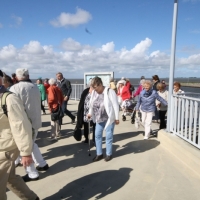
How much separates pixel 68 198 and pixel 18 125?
1.55 meters

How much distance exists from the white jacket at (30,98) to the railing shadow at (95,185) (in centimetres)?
123

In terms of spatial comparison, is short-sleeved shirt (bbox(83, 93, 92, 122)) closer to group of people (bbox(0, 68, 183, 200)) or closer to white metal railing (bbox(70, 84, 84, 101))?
group of people (bbox(0, 68, 183, 200))

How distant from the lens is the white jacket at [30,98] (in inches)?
145

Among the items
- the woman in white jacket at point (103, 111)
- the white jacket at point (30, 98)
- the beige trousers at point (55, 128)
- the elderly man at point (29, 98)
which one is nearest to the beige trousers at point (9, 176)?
the elderly man at point (29, 98)

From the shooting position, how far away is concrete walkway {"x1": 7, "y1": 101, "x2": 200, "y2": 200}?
325 cm

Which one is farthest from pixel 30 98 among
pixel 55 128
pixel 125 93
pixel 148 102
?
pixel 125 93

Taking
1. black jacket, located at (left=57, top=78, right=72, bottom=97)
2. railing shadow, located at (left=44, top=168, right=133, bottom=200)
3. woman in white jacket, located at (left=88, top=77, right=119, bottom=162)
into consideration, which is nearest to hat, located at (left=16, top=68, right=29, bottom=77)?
woman in white jacket, located at (left=88, top=77, right=119, bottom=162)

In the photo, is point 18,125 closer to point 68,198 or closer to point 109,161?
point 68,198

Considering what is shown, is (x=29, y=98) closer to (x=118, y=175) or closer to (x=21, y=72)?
(x=21, y=72)

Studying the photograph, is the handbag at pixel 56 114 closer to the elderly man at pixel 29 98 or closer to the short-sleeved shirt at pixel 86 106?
the short-sleeved shirt at pixel 86 106

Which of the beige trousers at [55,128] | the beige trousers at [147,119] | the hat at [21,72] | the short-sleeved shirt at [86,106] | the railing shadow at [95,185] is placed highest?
the hat at [21,72]

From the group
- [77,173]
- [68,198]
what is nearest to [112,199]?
[68,198]

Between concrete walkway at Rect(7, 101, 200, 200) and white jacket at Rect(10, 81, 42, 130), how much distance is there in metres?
1.08

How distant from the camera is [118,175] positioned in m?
3.87
